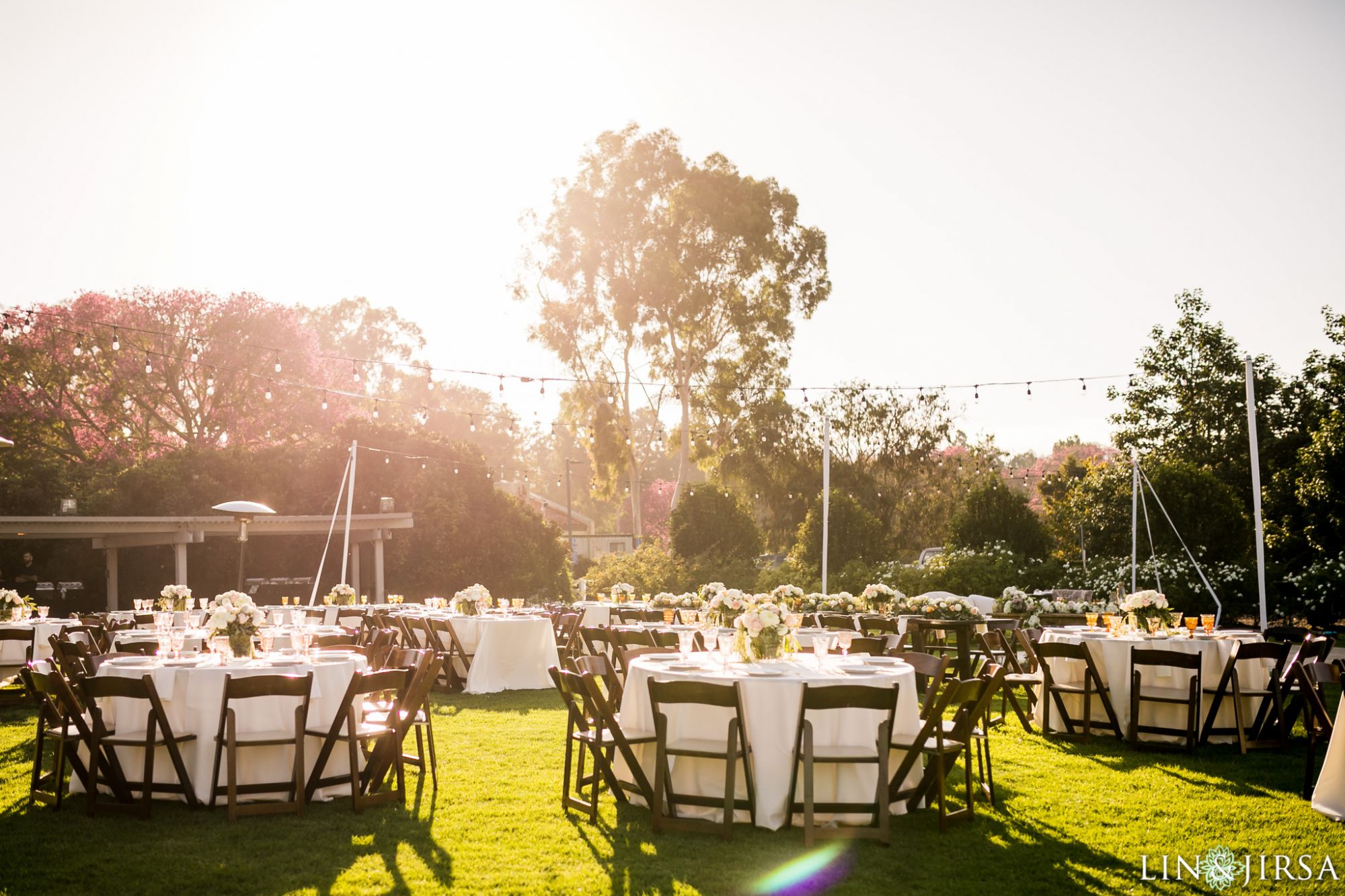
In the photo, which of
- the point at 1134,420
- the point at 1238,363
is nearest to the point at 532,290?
the point at 1134,420

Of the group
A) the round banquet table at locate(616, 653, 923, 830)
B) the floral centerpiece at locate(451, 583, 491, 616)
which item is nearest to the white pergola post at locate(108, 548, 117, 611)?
the floral centerpiece at locate(451, 583, 491, 616)

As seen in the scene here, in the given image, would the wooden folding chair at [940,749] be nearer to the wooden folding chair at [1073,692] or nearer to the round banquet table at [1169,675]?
Answer: the wooden folding chair at [1073,692]

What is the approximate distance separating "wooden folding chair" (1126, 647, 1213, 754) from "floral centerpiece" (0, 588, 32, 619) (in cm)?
1154

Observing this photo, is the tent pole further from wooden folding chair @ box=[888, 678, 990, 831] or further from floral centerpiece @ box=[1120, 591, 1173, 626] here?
wooden folding chair @ box=[888, 678, 990, 831]

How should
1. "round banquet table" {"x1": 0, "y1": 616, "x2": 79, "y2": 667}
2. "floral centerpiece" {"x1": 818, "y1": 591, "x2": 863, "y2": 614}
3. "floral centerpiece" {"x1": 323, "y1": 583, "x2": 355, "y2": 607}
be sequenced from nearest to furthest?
"round banquet table" {"x1": 0, "y1": 616, "x2": 79, "y2": 667}, "floral centerpiece" {"x1": 818, "y1": 591, "x2": 863, "y2": 614}, "floral centerpiece" {"x1": 323, "y1": 583, "x2": 355, "y2": 607}

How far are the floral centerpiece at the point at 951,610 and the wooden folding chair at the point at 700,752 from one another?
22.5 feet

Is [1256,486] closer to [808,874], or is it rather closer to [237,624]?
[808,874]

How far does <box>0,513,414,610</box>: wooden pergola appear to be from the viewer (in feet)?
56.9

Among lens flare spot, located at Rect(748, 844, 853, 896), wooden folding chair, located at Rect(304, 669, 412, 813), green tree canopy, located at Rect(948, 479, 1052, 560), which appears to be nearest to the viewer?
lens flare spot, located at Rect(748, 844, 853, 896)

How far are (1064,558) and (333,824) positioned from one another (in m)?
19.4

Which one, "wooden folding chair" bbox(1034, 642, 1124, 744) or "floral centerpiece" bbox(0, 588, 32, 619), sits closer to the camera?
"wooden folding chair" bbox(1034, 642, 1124, 744)

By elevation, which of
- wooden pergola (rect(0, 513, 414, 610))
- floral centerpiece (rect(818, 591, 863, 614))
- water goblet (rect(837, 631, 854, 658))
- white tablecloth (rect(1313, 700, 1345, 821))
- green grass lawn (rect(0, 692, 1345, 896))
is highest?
wooden pergola (rect(0, 513, 414, 610))

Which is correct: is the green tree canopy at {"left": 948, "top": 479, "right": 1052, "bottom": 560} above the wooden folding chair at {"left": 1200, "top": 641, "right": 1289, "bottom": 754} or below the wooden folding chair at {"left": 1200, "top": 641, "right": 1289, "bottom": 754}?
above

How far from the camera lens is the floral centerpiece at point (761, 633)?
6.05 m
